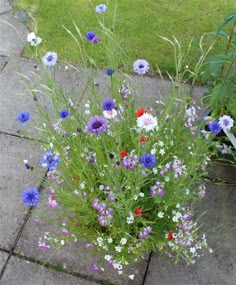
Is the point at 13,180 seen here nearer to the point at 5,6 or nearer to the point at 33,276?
the point at 33,276

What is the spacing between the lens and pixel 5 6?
4059 millimetres

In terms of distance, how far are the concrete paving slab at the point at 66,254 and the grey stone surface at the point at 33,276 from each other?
0.05m

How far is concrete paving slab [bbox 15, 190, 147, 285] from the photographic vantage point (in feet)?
7.43

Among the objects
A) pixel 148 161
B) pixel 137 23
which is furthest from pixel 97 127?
pixel 137 23

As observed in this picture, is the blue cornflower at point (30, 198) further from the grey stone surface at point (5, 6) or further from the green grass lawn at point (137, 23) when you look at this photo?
the grey stone surface at point (5, 6)

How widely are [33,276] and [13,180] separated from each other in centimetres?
68

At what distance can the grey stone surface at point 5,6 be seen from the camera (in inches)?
158

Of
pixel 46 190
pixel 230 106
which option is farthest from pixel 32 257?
pixel 230 106

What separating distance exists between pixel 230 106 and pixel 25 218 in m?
1.40

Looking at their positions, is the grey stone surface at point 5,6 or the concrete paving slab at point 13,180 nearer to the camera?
the concrete paving slab at point 13,180

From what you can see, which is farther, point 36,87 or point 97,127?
point 36,87

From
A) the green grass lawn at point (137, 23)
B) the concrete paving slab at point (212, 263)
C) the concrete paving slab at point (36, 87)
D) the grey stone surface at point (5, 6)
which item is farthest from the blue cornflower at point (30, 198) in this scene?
the grey stone surface at point (5, 6)

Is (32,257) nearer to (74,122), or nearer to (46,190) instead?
(46,190)

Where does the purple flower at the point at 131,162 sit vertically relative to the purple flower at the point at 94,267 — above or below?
above
